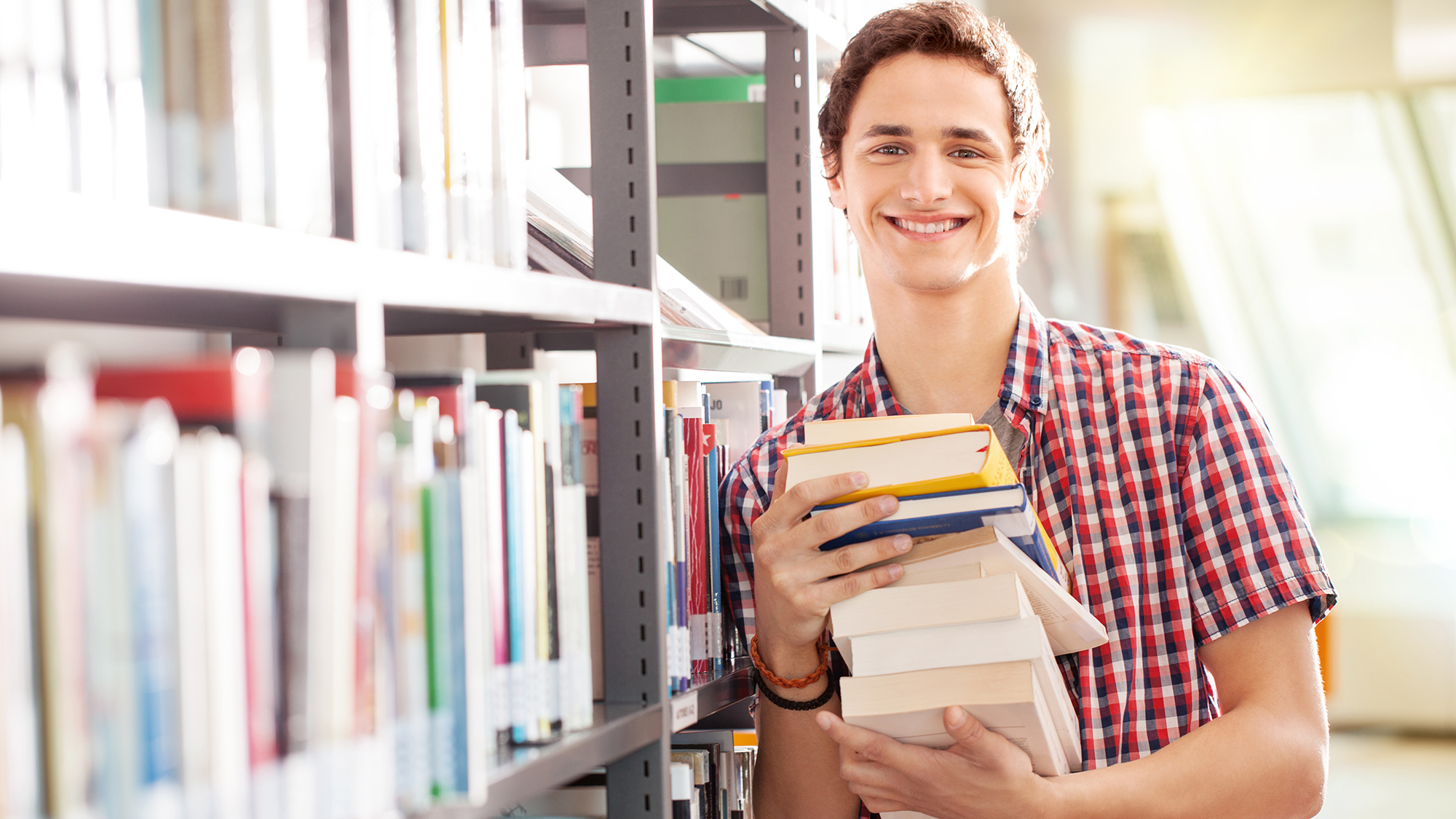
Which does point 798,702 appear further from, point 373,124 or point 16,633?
point 16,633

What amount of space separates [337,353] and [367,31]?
26cm

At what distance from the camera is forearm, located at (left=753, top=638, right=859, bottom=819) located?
139 cm

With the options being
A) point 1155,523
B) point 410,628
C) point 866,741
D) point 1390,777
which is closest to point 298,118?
point 410,628

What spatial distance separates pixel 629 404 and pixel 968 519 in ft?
1.14

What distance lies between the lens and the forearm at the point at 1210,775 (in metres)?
1.19

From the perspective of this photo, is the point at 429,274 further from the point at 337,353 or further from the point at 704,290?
the point at 704,290

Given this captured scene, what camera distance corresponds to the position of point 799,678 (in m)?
1.34

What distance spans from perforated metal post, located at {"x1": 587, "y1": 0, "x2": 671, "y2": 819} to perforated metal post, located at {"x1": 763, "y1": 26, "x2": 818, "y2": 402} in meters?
0.62

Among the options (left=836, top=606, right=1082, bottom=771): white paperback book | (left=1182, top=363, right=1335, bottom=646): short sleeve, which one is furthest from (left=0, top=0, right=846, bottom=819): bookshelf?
(left=1182, top=363, right=1335, bottom=646): short sleeve

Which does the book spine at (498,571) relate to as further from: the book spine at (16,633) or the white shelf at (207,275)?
the book spine at (16,633)

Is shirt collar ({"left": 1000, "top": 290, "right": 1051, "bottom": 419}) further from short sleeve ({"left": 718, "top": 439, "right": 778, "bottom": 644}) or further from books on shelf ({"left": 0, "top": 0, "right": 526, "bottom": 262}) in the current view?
books on shelf ({"left": 0, "top": 0, "right": 526, "bottom": 262})

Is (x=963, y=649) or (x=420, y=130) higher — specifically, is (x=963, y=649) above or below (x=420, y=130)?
below

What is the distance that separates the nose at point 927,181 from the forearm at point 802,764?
23.5 inches

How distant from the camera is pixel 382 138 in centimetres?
85
